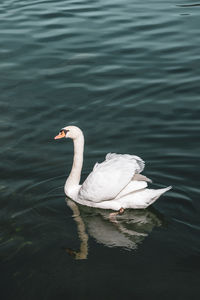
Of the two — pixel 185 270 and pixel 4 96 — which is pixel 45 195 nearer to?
pixel 185 270

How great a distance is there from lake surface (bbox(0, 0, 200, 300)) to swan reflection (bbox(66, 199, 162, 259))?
0.06 feet

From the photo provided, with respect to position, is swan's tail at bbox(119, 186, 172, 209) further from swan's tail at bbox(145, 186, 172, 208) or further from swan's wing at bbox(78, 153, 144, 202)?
swan's wing at bbox(78, 153, 144, 202)

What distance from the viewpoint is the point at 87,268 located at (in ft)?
26.2

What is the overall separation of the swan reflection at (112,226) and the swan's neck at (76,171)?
12.6 inches

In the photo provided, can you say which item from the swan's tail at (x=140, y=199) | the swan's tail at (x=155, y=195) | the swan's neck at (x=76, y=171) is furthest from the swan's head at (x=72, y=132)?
the swan's tail at (x=155, y=195)

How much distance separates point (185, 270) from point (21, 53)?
1233 cm

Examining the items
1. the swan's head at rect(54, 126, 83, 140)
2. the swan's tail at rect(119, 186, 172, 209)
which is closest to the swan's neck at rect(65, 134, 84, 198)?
the swan's head at rect(54, 126, 83, 140)

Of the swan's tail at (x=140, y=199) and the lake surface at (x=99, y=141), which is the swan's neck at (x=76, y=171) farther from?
the swan's tail at (x=140, y=199)

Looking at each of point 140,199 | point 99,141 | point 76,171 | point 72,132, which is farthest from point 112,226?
point 99,141

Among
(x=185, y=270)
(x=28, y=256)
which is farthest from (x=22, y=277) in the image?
(x=185, y=270)

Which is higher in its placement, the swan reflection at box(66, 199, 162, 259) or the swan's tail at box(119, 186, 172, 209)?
the swan's tail at box(119, 186, 172, 209)

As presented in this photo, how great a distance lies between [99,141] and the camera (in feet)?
40.1

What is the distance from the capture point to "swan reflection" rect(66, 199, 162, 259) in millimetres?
8602

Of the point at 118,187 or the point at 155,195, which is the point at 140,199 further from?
the point at 118,187
